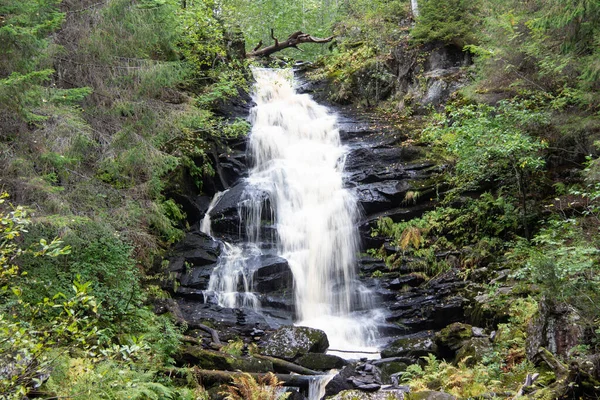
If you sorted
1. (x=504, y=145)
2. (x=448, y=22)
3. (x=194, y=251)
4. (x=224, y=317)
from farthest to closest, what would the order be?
(x=448, y=22)
(x=194, y=251)
(x=224, y=317)
(x=504, y=145)

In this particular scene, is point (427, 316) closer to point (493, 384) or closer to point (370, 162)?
point (493, 384)

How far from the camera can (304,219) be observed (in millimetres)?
14703

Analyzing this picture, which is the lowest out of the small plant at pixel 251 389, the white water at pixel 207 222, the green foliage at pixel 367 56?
the small plant at pixel 251 389

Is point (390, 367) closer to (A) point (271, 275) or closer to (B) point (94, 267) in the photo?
(A) point (271, 275)

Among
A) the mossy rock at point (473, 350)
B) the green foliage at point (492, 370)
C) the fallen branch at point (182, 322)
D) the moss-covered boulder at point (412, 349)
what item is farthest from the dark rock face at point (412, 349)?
the fallen branch at point (182, 322)

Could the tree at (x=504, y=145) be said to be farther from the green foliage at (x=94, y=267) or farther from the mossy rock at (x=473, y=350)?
the green foliage at (x=94, y=267)

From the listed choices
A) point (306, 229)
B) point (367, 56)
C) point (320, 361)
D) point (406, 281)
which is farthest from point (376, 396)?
point (367, 56)

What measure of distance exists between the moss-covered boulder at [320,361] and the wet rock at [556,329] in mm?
3658

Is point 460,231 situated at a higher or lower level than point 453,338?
higher

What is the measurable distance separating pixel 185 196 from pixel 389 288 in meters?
6.78

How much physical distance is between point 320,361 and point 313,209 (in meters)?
6.76

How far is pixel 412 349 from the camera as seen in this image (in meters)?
9.36

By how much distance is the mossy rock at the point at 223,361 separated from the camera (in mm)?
8312

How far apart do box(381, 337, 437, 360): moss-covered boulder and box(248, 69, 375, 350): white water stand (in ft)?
4.81
